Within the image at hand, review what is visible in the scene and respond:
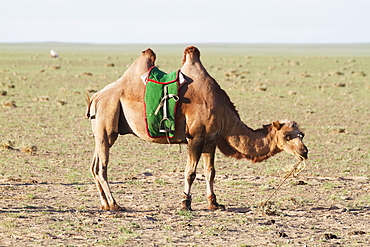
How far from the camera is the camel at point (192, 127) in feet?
31.5

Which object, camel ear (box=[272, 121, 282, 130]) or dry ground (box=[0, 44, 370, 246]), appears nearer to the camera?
dry ground (box=[0, 44, 370, 246])

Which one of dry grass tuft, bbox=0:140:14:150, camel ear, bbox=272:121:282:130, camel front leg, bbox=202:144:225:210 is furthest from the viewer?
dry grass tuft, bbox=0:140:14:150

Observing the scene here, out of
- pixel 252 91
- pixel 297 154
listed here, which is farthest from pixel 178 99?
pixel 252 91

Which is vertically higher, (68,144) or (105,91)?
(105,91)

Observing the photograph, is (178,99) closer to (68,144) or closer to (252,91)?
(68,144)

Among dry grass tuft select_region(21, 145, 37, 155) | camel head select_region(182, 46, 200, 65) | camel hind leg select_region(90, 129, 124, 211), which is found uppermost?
camel head select_region(182, 46, 200, 65)

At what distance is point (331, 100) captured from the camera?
29.7m

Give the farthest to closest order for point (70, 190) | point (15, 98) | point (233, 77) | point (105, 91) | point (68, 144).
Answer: point (233, 77)
point (15, 98)
point (68, 144)
point (70, 190)
point (105, 91)

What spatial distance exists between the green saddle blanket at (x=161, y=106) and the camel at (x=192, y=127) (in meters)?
0.10

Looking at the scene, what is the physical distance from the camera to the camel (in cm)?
961

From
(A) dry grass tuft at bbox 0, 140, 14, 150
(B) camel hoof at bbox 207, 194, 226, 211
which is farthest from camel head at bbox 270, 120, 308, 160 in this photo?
(A) dry grass tuft at bbox 0, 140, 14, 150

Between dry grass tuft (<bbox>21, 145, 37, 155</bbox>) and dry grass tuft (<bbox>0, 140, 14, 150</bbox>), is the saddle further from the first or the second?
dry grass tuft (<bbox>0, 140, 14, 150</bbox>)

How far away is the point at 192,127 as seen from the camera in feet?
31.3

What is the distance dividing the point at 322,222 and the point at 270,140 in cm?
145
